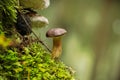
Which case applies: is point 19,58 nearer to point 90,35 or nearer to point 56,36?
point 56,36

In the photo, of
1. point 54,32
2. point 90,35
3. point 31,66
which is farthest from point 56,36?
point 90,35

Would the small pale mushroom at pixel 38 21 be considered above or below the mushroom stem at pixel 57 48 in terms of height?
above

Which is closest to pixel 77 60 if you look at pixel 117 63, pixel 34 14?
pixel 117 63

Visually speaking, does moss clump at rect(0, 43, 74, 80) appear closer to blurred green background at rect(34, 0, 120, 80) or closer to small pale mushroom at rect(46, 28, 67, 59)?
small pale mushroom at rect(46, 28, 67, 59)

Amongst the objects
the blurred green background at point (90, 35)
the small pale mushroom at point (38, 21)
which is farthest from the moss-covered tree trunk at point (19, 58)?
the blurred green background at point (90, 35)

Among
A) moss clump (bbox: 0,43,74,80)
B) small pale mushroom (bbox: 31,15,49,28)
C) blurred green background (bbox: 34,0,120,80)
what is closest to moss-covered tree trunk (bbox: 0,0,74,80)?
moss clump (bbox: 0,43,74,80)

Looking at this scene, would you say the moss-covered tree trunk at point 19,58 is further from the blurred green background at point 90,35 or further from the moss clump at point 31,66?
the blurred green background at point 90,35
